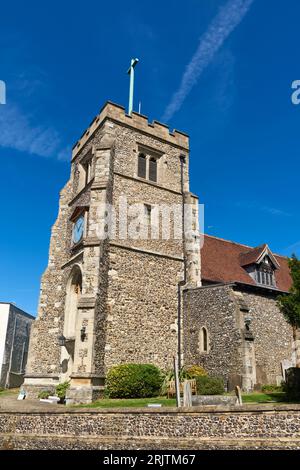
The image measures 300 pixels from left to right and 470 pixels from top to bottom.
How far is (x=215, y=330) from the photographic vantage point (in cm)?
1867

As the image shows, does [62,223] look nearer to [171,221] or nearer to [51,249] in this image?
[51,249]

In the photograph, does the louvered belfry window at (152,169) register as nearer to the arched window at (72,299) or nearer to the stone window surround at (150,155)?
the stone window surround at (150,155)

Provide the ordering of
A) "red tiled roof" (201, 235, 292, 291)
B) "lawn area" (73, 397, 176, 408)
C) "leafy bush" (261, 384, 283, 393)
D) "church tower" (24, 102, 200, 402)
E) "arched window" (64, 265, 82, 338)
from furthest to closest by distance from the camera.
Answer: "red tiled roof" (201, 235, 292, 291)
"arched window" (64, 265, 82, 338)
"church tower" (24, 102, 200, 402)
"leafy bush" (261, 384, 283, 393)
"lawn area" (73, 397, 176, 408)

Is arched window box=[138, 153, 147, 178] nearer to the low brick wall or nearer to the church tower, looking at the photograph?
the church tower

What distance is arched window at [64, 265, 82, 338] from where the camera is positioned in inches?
804

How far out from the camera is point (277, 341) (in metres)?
19.7

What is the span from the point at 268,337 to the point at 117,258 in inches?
320

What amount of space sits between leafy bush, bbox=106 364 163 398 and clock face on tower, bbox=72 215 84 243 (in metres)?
6.91

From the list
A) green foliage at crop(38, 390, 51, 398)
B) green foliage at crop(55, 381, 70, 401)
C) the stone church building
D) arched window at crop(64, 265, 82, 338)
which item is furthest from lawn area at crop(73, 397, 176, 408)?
arched window at crop(64, 265, 82, 338)

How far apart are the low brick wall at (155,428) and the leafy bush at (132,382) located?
4.88 metres

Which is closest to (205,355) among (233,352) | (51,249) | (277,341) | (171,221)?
(233,352)

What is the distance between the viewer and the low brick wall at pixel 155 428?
28.9 ft

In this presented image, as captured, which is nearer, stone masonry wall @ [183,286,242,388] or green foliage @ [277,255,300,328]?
green foliage @ [277,255,300,328]
